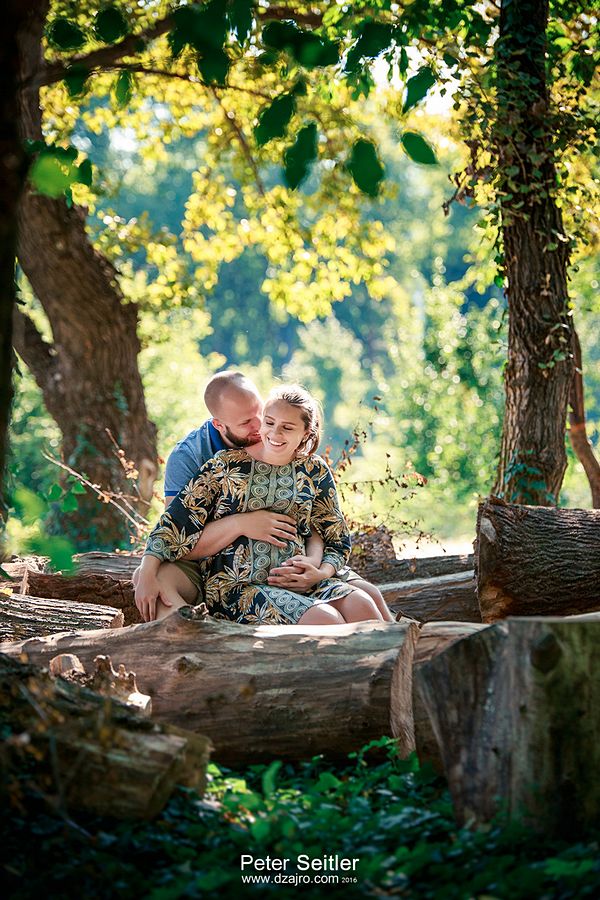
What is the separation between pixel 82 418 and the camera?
10148 mm

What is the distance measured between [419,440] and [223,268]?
30.3 metres

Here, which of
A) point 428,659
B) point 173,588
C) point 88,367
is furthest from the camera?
point 88,367

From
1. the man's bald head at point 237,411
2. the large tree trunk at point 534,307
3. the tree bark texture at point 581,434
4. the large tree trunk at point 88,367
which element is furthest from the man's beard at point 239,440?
the large tree trunk at point 88,367

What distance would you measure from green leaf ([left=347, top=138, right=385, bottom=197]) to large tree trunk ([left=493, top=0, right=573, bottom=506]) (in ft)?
15.6

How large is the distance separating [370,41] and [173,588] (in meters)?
2.73

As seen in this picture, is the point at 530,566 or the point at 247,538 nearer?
the point at 247,538

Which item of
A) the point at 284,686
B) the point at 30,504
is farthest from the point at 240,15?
the point at 284,686

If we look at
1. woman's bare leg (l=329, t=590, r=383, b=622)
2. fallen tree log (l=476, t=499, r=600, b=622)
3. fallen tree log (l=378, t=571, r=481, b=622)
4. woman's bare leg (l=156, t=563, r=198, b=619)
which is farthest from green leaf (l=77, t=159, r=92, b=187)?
fallen tree log (l=378, t=571, r=481, b=622)

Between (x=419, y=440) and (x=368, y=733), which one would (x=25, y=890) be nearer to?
(x=368, y=733)

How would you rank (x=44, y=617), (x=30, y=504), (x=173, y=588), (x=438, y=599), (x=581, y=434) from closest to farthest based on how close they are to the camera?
(x=30, y=504), (x=173, y=588), (x=44, y=617), (x=438, y=599), (x=581, y=434)

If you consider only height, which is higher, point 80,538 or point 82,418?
point 82,418

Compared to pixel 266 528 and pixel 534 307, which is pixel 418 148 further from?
pixel 534 307

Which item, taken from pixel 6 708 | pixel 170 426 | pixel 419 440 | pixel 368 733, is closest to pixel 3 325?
pixel 6 708

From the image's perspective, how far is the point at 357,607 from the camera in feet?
14.6
